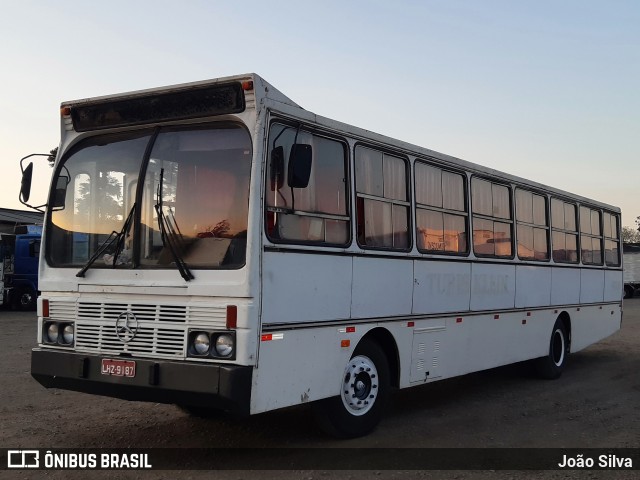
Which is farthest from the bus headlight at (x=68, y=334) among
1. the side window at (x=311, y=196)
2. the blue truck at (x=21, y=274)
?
the blue truck at (x=21, y=274)

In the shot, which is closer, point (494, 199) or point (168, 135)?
point (168, 135)

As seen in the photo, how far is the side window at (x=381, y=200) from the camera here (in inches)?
293

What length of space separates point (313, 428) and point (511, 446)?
2009 mm

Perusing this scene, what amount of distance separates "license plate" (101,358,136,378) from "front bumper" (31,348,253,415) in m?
0.03

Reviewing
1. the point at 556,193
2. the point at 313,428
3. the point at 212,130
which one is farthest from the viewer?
the point at 556,193

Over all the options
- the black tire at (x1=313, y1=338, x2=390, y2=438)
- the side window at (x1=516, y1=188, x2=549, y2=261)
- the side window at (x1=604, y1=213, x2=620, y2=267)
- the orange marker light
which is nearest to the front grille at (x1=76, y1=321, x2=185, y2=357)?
the orange marker light

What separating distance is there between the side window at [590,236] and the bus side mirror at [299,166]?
8421mm

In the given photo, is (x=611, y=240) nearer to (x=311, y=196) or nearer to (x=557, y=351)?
(x=557, y=351)

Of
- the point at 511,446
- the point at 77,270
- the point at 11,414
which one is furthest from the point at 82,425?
the point at 511,446

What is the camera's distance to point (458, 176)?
932 centimetres

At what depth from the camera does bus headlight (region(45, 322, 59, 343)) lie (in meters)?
6.71

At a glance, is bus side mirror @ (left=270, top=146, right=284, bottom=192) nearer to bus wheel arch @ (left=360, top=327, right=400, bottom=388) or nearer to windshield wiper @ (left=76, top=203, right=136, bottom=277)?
windshield wiper @ (left=76, top=203, right=136, bottom=277)

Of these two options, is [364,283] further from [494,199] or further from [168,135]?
[494,199]

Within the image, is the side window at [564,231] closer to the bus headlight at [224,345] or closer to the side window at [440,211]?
the side window at [440,211]
